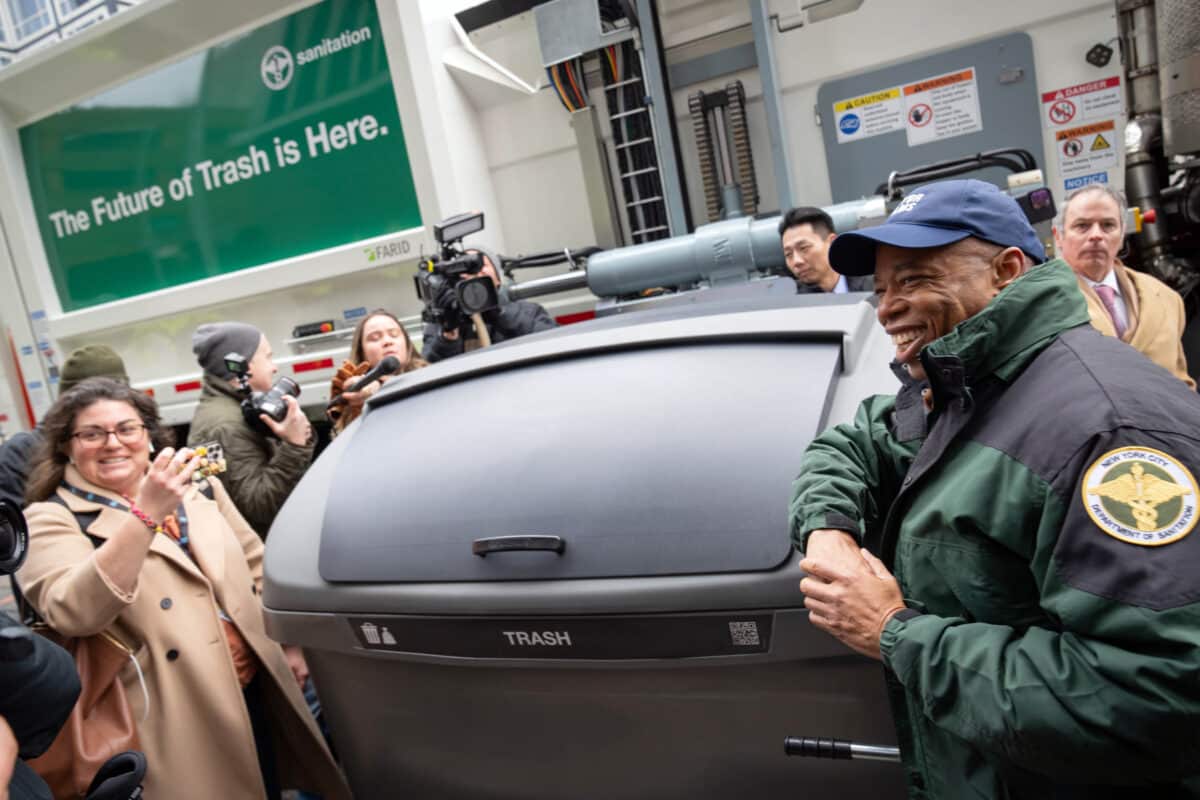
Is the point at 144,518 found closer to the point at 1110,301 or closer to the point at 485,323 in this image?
the point at 485,323

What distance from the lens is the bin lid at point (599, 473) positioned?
1059 mm

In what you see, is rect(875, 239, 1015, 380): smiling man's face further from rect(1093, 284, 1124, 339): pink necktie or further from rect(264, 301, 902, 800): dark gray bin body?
rect(1093, 284, 1124, 339): pink necktie

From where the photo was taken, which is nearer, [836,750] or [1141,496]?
[1141,496]

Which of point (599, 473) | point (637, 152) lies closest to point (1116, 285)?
point (637, 152)

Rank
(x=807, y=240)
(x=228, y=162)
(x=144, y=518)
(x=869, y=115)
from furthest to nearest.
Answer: (x=228, y=162) < (x=869, y=115) < (x=807, y=240) < (x=144, y=518)

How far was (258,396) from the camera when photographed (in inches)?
84.7

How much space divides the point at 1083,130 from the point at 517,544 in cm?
251

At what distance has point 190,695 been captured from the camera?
5.35ft

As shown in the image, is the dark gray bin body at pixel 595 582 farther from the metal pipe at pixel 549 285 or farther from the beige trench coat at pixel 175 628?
the metal pipe at pixel 549 285

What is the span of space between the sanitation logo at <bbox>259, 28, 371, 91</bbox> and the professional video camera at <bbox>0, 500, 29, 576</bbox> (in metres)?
2.60

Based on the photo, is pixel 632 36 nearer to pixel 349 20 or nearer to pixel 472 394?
pixel 349 20

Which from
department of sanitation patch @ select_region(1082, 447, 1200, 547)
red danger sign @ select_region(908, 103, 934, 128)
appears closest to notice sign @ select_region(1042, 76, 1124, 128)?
red danger sign @ select_region(908, 103, 934, 128)

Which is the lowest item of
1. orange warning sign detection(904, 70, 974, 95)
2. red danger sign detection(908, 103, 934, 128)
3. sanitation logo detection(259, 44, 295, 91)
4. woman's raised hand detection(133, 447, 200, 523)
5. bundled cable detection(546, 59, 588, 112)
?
woman's raised hand detection(133, 447, 200, 523)

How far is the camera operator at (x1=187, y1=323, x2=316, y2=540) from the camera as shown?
6.94 ft
